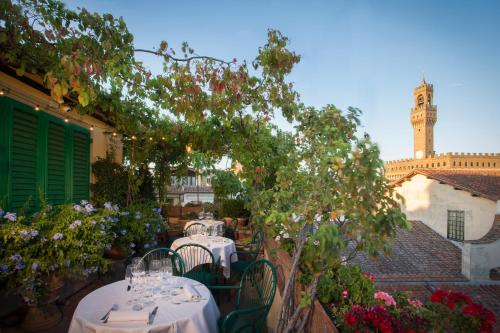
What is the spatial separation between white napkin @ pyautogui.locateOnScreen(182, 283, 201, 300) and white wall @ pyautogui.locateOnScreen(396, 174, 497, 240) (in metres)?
13.2

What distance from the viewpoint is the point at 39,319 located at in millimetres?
3275

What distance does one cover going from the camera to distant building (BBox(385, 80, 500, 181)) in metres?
52.0

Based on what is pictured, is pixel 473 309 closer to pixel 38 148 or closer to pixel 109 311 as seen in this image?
pixel 109 311

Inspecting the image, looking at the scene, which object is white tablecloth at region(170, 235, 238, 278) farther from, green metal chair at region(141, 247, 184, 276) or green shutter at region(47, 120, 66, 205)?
green shutter at region(47, 120, 66, 205)

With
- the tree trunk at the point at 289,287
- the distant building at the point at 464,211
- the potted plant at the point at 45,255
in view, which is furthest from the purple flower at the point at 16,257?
the distant building at the point at 464,211

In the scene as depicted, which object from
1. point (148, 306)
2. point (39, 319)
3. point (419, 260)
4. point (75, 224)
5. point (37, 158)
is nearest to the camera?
point (148, 306)

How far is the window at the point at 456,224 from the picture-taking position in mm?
16250

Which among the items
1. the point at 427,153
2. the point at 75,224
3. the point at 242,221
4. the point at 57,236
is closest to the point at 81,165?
the point at 75,224

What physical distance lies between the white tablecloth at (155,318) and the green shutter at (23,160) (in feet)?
7.34

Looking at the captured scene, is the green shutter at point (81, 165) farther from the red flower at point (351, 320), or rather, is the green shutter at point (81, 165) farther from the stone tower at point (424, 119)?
the stone tower at point (424, 119)

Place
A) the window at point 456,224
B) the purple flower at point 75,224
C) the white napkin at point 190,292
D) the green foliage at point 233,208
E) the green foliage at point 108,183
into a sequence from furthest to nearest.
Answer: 1. the window at point 456,224
2. the green foliage at point 233,208
3. the green foliage at point 108,183
4. the purple flower at point 75,224
5. the white napkin at point 190,292

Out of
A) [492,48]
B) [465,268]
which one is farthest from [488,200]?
[492,48]

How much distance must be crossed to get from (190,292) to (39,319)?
2.01 m

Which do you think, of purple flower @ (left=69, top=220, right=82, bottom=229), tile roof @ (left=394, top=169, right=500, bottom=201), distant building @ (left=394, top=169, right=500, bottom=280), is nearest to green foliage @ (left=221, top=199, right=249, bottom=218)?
purple flower @ (left=69, top=220, right=82, bottom=229)
